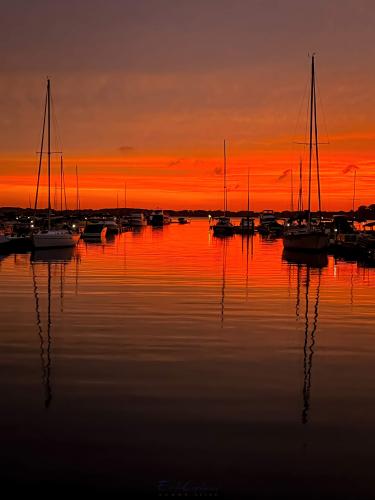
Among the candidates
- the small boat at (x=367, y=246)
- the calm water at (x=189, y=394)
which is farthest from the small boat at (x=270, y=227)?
the calm water at (x=189, y=394)

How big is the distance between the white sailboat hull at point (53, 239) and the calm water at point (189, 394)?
28924mm

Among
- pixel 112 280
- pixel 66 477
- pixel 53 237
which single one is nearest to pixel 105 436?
pixel 66 477

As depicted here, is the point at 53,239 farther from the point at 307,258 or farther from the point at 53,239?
the point at 307,258

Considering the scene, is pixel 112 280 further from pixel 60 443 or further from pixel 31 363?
pixel 60 443

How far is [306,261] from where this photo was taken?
152ft

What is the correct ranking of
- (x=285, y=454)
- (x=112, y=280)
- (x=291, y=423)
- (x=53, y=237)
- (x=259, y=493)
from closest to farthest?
1. (x=259, y=493)
2. (x=285, y=454)
3. (x=291, y=423)
4. (x=112, y=280)
5. (x=53, y=237)

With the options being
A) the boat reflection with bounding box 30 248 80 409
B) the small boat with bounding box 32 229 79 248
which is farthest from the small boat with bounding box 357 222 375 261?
the small boat with bounding box 32 229 79 248

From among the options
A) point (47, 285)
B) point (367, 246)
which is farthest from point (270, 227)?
point (47, 285)

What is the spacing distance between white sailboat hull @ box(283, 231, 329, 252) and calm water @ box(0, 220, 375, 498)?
27407 mm

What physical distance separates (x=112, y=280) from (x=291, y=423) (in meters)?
23.1

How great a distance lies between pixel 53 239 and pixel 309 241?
22.5 m

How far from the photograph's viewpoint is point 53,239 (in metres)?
55.7

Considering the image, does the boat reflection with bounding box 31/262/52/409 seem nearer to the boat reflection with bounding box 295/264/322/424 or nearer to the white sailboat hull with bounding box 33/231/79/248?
the boat reflection with bounding box 295/264/322/424

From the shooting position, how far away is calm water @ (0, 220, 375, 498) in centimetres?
787
